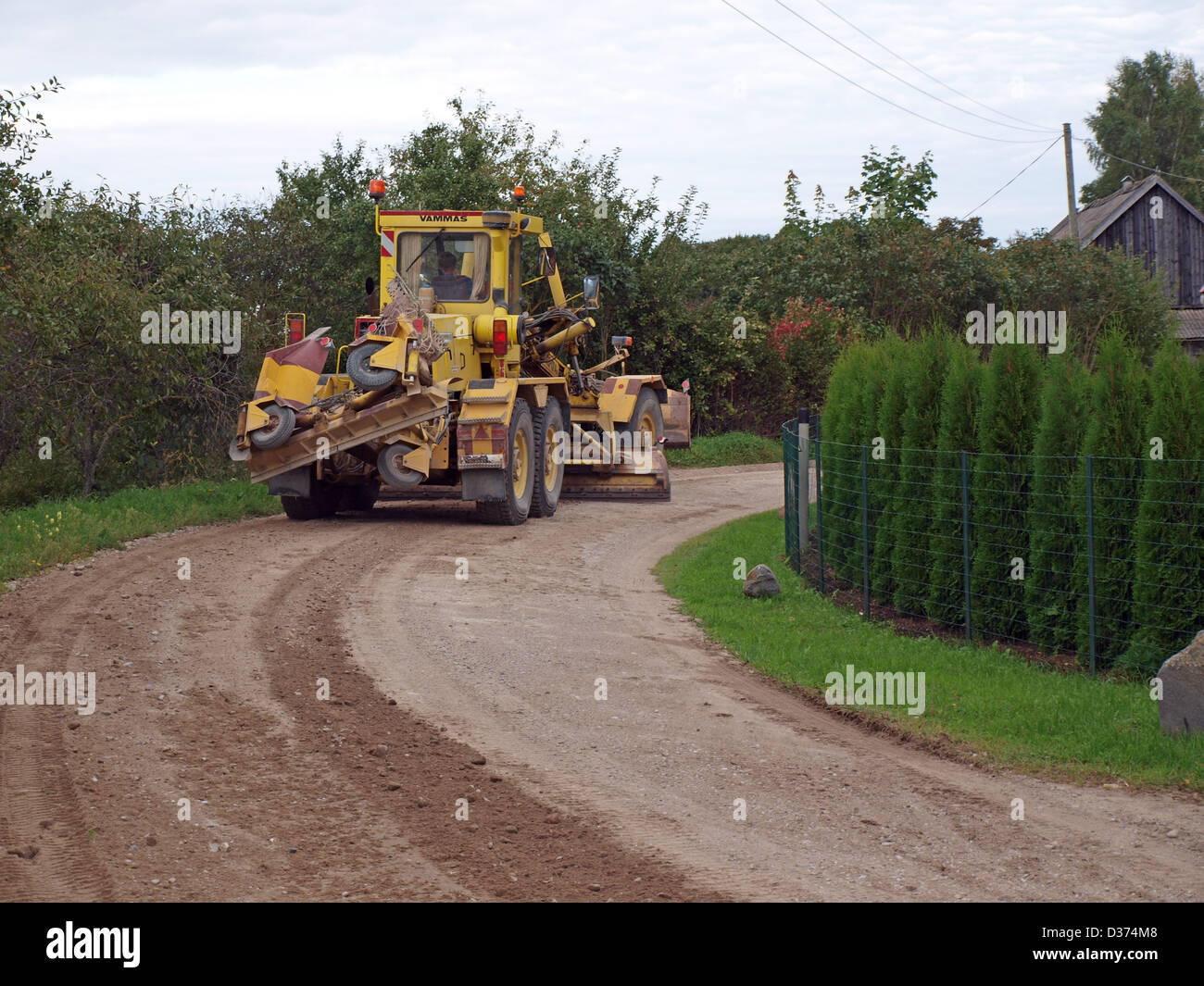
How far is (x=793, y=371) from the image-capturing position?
1233 inches

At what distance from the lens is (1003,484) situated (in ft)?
34.1

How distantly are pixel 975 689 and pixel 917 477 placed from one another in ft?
10.5

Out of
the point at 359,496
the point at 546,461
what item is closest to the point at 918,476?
the point at 546,461

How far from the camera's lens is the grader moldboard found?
1488 cm

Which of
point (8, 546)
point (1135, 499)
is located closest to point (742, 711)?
point (1135, 499)

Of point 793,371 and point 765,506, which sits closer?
point 765,506

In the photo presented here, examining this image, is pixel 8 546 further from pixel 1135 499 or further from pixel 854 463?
pixel 1135 499

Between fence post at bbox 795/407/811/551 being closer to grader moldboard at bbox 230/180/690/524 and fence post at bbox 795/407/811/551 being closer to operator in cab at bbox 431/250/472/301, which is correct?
grader moldboard at bbox 230/180/690/524

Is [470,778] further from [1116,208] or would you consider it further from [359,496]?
[1116,208]

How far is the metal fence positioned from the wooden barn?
3708cm

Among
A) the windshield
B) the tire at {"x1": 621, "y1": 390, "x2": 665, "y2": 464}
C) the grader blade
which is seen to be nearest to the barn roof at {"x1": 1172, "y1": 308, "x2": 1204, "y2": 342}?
the tire at {"x1": 621, "y1": 390, "x2": 665, "y2": 464}

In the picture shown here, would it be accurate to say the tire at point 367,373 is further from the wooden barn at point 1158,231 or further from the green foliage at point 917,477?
the wooden barn at point 1158,231
